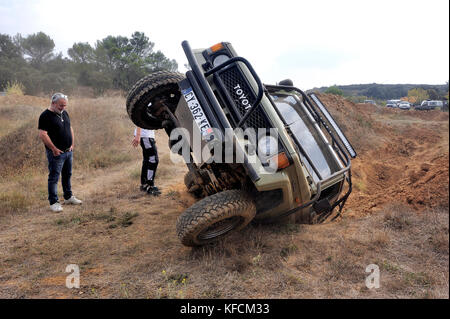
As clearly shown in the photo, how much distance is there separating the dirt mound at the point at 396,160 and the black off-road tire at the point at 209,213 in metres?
1.82

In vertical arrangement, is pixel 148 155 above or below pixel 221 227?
above

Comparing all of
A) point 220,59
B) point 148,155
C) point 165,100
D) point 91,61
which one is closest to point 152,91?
point 165,100

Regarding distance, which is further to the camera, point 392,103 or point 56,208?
point 392,103

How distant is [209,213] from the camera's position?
2912 millimetres

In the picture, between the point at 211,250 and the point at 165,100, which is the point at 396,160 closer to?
the point at 165,100

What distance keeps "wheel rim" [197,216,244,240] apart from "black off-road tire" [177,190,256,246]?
2 cm

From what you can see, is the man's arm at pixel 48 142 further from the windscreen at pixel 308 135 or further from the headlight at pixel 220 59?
the windscreen at pixel 308 135

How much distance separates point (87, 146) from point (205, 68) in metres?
7.08

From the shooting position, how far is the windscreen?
12.6ft

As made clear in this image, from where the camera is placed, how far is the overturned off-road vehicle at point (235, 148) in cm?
303

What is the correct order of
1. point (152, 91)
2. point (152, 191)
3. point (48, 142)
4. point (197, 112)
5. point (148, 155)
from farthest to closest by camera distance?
point (152, 191) → point (148, 155) → point (48, 142) → point (152, 91) → point (197, 112)

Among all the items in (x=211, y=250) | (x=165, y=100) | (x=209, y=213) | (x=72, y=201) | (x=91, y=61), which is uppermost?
(x=91, y=61)

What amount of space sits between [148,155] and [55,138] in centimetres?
150

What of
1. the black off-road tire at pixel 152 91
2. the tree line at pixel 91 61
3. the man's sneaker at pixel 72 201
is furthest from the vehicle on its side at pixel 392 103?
the man's sneaker at pixel 72 201
